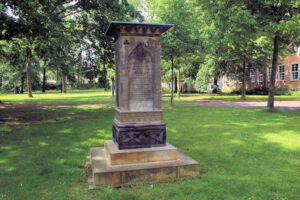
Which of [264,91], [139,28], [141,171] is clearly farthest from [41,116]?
[264,91]

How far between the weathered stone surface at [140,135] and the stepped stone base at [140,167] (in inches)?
6.3

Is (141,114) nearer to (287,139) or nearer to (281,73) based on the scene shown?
(287,139)

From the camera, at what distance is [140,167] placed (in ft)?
16.2

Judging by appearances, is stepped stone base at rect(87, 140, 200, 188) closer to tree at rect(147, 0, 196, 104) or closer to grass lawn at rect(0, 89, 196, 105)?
tree at rect(147, 0, 196, 104)

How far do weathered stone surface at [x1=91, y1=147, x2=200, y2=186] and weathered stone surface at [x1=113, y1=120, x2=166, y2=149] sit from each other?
1.55ft

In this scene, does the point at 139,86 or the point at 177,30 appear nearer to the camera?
the point at 139,86

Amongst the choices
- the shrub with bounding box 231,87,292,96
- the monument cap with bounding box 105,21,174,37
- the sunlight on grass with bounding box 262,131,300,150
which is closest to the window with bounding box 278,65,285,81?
the shrub with bounding box 231,87,292,96

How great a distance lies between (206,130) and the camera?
1006 centimetres

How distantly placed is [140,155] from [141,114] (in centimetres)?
96

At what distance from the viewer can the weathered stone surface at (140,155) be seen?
201 inches

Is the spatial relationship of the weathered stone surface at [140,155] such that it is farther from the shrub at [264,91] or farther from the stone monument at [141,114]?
the shrub at [264,91]

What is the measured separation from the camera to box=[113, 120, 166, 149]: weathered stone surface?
5.36m

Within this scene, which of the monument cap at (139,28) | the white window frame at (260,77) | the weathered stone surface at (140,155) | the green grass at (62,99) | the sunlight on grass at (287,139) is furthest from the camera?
the white window frame at (260,77)

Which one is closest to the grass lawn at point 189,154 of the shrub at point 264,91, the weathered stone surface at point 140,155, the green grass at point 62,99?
the weathered stone surface at point 140,155
